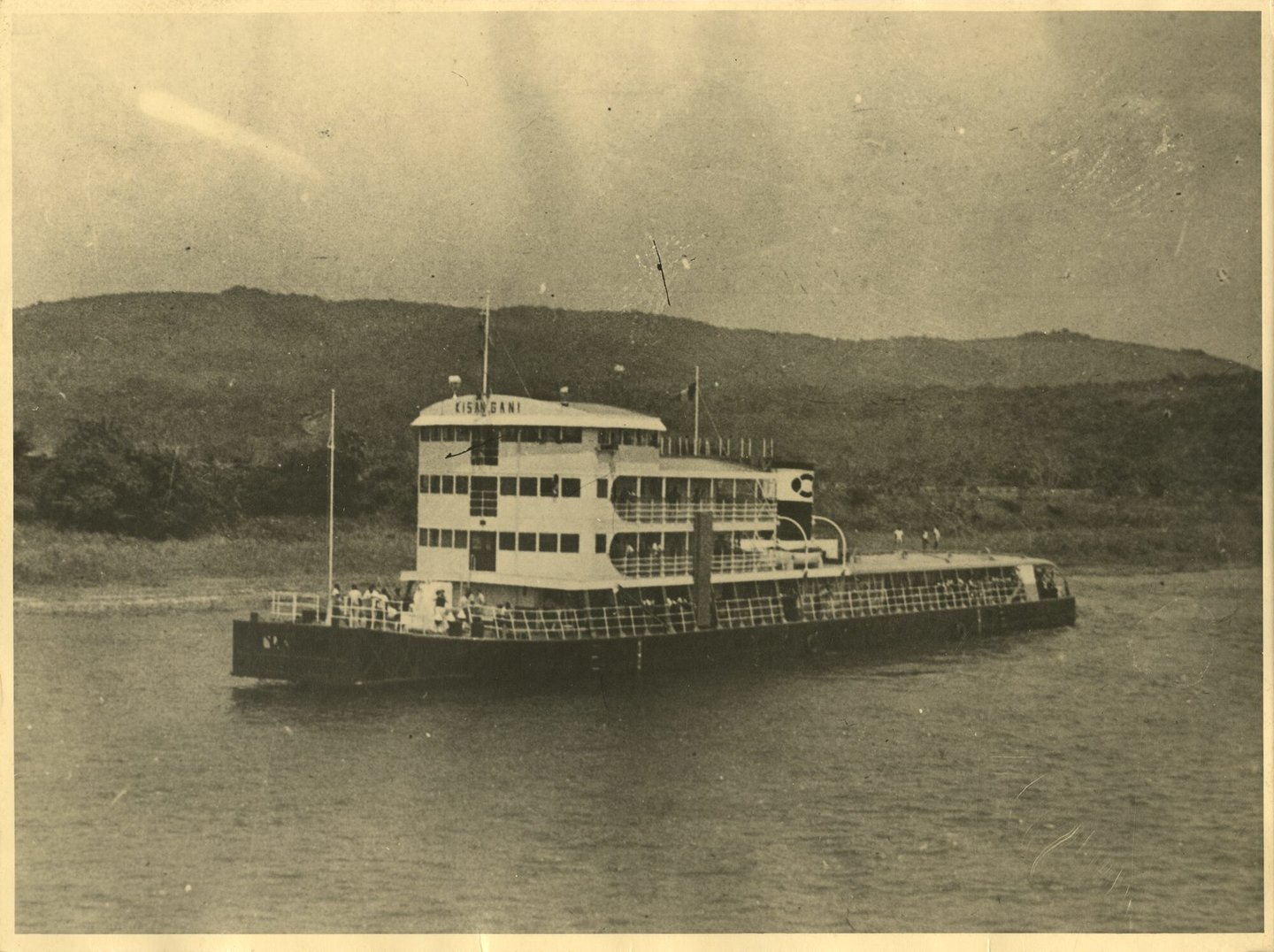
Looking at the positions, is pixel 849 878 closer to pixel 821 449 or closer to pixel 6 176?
pixel 6 176

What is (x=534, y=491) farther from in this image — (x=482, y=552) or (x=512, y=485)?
(x=482, y=552)

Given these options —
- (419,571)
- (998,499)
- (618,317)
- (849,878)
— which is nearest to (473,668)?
(419,571)

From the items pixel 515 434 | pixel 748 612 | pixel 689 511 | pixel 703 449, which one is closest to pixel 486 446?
pixel 515 434

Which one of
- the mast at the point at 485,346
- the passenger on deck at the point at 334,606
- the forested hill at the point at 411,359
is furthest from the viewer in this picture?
the passenger on deck at the point at 334,606

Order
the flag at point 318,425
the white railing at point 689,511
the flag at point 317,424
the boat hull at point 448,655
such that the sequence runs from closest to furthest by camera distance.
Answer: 1. the boat hull at point 448,655
2. the white railing at point 689,511
3. the flag at point 318,425
4. the flag at point 317,424

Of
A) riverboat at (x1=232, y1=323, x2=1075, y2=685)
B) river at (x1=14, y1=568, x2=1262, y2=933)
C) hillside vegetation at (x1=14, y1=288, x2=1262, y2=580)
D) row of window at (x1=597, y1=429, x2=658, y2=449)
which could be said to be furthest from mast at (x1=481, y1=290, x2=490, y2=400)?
river at (x1=14, y1=568, x2=1262, y2=933)

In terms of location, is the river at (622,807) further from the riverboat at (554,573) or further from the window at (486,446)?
the window at (486,446)

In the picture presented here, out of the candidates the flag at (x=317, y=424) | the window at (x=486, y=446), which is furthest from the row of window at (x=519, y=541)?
the flag at (x=317, y=424)

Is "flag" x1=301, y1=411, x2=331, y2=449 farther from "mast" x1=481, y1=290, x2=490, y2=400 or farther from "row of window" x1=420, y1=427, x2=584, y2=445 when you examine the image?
"mast" x1=481, y1=290, x2=490, y2=400
